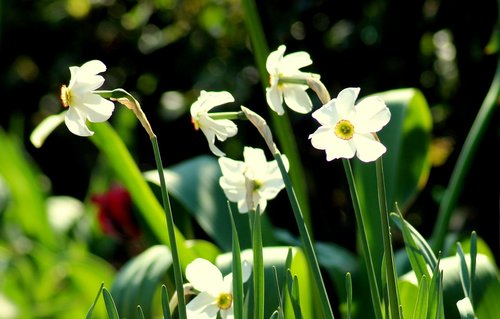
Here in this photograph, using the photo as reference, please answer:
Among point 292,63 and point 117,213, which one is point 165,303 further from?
point 117,213

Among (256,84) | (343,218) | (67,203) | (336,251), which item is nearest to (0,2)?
(67,203)

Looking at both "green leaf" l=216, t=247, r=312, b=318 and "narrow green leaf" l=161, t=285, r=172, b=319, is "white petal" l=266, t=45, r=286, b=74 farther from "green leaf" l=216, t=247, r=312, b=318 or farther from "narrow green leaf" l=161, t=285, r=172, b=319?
"green leaf" l=216, t=247, r=312, b=318

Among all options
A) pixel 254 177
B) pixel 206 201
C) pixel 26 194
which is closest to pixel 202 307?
pixel 254 177

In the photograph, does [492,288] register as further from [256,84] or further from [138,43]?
[138,43]

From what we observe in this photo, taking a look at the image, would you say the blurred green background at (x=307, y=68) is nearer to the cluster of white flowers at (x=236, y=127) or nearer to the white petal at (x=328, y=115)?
the cluster of white flowers at (x=236, y=127)

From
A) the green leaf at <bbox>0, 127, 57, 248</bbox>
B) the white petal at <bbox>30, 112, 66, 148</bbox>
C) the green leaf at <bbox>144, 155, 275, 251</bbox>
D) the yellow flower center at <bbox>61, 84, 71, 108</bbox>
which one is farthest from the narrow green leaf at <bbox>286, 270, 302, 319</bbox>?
the green leaf at <bbox>0, 127, 57, 248</bbox>
